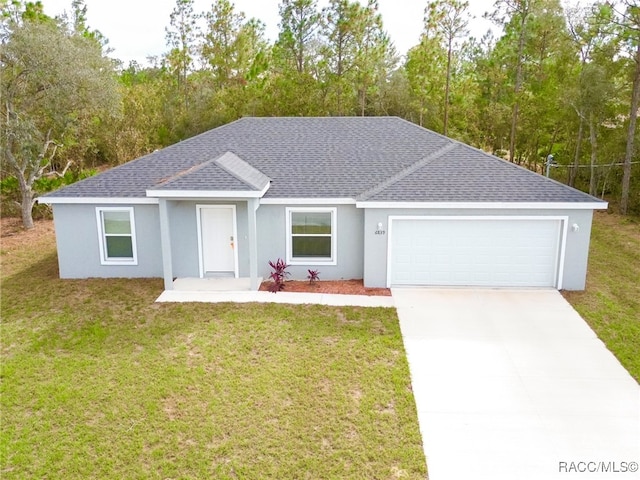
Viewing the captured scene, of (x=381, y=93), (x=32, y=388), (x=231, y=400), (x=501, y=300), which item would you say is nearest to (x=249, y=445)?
(x=231, y=400)

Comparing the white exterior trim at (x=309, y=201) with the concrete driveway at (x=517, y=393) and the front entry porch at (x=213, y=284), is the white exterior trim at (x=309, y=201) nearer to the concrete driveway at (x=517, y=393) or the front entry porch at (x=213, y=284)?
the front entry porch at (x=213, y=284)

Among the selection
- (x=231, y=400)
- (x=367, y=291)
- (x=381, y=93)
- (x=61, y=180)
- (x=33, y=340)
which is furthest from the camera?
(x=381, y=93)

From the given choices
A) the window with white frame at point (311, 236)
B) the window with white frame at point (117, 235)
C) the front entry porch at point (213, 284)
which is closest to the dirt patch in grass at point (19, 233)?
the window with white frame at point (117, 235)

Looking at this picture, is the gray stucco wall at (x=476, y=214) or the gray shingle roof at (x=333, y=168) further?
the gray shingle roof at (x=333, y=168)

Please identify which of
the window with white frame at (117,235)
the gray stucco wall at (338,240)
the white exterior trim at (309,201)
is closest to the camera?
the white exterior trim at (309,201)

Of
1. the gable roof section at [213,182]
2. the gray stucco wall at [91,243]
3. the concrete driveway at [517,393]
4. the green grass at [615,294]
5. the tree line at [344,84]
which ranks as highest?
the tree line at [344,84]

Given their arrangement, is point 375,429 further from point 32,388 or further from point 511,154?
point 511,154

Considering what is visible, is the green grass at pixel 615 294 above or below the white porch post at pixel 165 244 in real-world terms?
below

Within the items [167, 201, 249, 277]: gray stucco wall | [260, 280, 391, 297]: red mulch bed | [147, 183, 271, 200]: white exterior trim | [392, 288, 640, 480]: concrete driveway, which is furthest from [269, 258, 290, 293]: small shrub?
[392, 288, 640, 480]: concrete driveway
